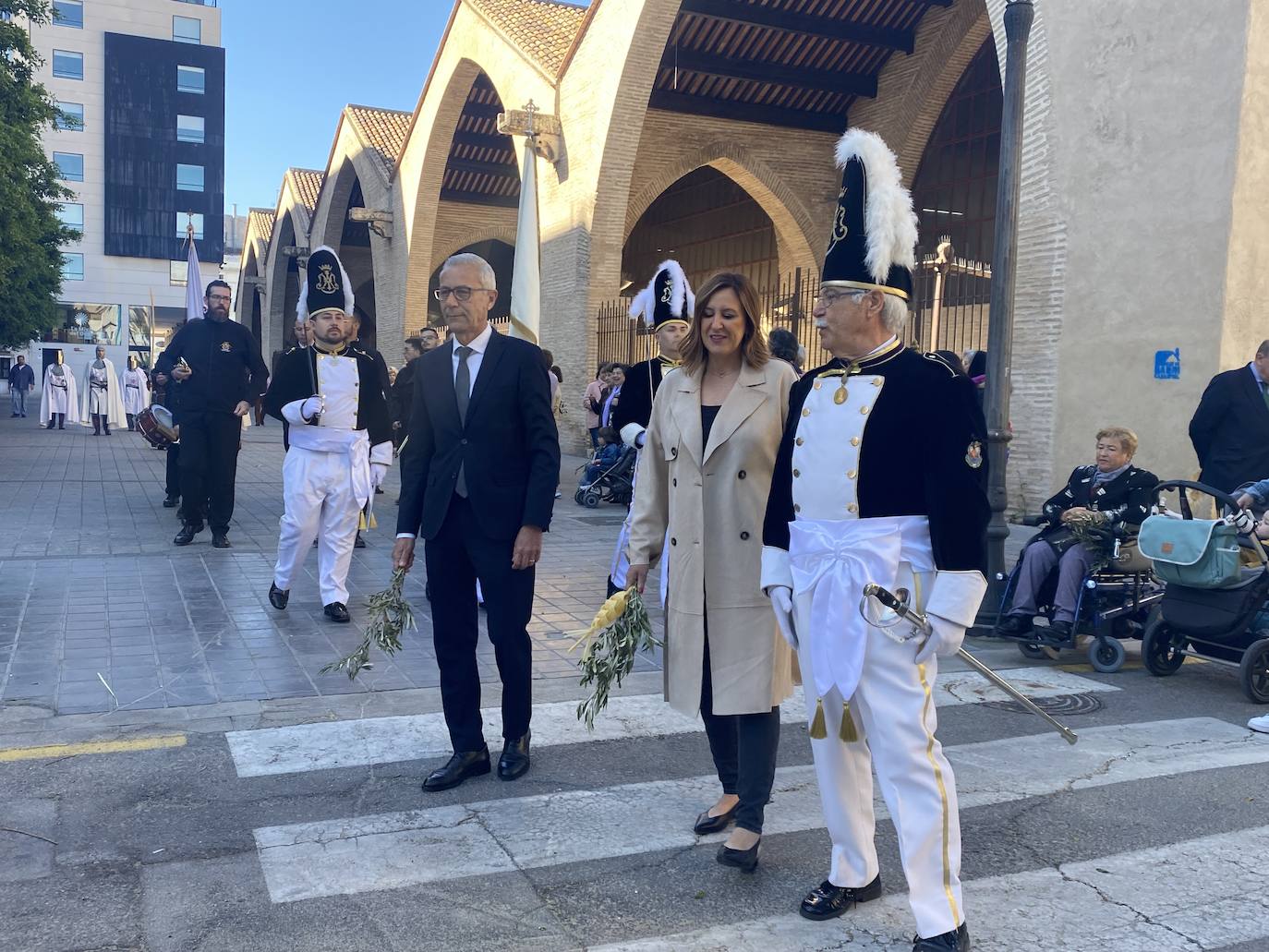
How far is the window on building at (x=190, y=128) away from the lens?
68312 mm

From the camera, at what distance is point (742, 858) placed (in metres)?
3.59

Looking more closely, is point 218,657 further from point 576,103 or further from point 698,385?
point 576,103

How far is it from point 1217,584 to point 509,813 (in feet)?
13.5

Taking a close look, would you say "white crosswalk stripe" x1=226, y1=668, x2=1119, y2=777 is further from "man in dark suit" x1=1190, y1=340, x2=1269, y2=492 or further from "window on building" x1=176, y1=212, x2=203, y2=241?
"window on building" x1=176, y1=212, x2=203, y2=241

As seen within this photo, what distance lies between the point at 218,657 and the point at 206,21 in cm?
7613

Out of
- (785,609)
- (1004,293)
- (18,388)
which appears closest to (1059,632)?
(1004,293)

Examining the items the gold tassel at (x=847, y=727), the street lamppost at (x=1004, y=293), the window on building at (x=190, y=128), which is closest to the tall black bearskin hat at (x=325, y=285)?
the street lamppost at (x=1004, y=293)

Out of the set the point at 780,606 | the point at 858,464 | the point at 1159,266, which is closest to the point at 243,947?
the point at 780,606

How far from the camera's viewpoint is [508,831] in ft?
12.8

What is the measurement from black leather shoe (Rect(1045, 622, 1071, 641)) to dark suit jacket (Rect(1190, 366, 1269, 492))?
1827mm

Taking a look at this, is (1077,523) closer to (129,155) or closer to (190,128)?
(129,155)

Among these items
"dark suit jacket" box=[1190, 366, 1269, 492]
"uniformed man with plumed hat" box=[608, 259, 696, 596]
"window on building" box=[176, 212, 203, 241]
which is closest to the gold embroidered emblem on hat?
"uniformed man with plumed hat" box=[608, 259, 696, 596]

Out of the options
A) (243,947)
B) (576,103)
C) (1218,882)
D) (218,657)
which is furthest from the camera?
(576,103)

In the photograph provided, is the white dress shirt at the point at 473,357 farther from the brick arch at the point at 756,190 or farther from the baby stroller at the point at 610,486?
the brick arch at the point at 756,190
